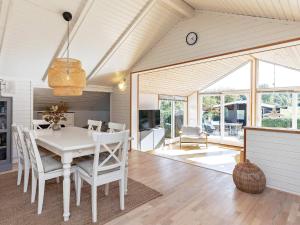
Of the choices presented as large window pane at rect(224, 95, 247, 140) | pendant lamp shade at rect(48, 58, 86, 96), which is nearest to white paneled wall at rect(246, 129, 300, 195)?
pendant lamp shade at rect(48, 58, 86, 96)

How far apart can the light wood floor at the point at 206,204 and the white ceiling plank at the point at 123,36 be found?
8.14 ft

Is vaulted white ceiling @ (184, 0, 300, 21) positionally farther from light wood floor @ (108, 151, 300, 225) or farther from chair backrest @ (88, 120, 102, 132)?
chair backrest @ (88, 120, 102, 132)

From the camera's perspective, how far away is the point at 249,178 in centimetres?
278

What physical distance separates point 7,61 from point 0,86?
0.48 meters

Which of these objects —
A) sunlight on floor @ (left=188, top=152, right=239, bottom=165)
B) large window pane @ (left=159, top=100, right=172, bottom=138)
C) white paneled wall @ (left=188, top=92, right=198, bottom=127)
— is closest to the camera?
sunlight on floor @ (left=188, top=152, right=239, bottom=165)

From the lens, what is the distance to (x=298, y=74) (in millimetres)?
5703

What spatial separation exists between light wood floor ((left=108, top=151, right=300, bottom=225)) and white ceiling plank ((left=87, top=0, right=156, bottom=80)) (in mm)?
2482

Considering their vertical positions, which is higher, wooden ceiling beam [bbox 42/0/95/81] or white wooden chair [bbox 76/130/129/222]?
wooden ceiling beam [bbox 42/0/95/81]

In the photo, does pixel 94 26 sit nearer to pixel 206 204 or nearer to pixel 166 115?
pixel 206 204

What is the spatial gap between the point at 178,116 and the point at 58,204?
243 inches

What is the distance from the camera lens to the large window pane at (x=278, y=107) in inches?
239

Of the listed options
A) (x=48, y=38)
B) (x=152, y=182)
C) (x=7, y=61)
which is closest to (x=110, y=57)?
(x=48, y=38)

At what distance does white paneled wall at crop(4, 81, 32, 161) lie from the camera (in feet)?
13.0

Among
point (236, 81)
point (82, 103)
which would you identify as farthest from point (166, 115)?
point (82, 103)
